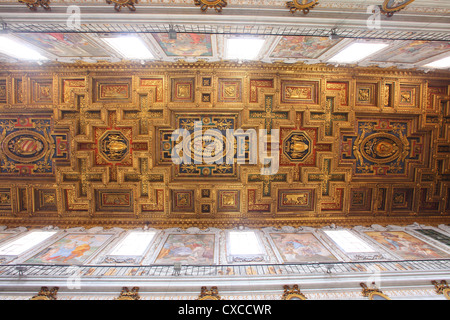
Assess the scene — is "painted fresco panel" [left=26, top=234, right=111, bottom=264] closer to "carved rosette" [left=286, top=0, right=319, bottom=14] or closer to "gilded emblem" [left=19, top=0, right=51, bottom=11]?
"gilded emblem" [left=19, top=0, right=51, bottom=11]

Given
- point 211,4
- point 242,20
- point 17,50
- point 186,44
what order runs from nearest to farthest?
point 211,4 → point 242,20 → point 186,44 → point 17,50

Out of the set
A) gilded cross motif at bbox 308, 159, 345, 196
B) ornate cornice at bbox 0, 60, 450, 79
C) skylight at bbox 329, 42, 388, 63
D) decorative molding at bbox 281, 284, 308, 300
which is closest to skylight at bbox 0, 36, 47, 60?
ornate cornice at bbox 0, 60, 450, 79

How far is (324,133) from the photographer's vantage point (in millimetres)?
8555

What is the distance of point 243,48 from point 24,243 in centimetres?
1021

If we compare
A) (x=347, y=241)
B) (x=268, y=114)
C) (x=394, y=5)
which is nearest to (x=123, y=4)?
(x=268, y=114)

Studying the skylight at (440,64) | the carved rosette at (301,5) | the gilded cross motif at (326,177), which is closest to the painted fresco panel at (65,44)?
the carved rosette at (301,5)

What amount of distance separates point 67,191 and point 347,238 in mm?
11527

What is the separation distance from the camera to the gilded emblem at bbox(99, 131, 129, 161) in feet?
28.1

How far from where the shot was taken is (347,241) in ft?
25.1

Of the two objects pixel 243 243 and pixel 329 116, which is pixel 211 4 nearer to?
pixel 329 116

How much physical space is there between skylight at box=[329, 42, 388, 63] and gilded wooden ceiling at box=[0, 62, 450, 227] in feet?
2.56

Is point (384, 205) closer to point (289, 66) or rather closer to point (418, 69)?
point (418, 69)

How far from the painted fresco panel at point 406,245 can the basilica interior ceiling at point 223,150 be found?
0.82 metres

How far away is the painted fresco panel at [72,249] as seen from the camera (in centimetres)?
660
